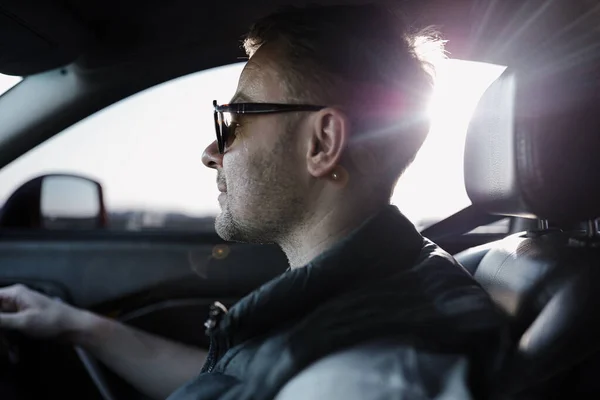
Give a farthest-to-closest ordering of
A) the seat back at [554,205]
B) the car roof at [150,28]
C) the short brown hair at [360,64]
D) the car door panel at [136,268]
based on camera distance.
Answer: the car door panel at [136,268]
the car roof at [150,28]
the short brown hair at [360,64]
the seat back at [554,205]

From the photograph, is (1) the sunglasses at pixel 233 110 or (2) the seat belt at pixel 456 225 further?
(2) the seat belt at pixel 456 225

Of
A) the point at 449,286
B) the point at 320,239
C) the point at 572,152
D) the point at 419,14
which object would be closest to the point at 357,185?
the point at 320,239

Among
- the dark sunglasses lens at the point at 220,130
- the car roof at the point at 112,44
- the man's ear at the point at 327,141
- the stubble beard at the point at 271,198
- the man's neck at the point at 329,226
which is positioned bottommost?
the man's neck at the point at 329,226

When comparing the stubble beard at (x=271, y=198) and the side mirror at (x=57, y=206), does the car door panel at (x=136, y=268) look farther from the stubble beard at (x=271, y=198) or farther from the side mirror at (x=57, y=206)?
the stubble beard at (x=271, y=198)

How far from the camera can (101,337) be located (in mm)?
2193

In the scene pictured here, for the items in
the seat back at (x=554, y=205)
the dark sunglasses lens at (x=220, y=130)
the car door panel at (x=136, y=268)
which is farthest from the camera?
the car door panel at (x=136, y=268)

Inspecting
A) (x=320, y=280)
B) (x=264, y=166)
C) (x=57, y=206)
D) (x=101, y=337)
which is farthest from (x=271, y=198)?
(x=57, y=206)

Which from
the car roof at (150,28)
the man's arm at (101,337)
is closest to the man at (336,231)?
the car roof at (150,28)

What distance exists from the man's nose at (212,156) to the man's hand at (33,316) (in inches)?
35.5

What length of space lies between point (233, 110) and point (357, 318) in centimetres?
65

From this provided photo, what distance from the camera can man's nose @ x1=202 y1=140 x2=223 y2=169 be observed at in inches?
65.2

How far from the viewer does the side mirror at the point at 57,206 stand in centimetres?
278

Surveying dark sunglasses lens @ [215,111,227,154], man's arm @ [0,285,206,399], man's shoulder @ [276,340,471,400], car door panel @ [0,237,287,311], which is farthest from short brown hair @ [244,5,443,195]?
car door panel @ [0,237,287,311]

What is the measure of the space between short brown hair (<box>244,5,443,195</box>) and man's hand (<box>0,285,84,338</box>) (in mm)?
1286
